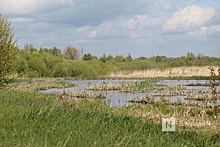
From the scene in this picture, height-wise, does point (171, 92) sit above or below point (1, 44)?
below

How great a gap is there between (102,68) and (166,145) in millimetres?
47480

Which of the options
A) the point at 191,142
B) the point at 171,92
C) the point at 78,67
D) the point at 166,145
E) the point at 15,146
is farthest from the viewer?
the point at 78,67

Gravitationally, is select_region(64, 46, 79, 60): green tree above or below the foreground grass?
above

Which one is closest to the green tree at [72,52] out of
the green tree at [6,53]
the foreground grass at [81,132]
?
the green tree at [6,53]

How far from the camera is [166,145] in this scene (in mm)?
5414

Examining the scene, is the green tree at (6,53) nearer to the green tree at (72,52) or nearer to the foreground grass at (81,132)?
the foreground grass at (81,132)

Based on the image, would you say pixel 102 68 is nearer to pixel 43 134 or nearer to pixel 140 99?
pixel 140 99

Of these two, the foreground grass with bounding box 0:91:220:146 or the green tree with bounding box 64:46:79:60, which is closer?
the foreground grass with bounding box 0:91:220:146

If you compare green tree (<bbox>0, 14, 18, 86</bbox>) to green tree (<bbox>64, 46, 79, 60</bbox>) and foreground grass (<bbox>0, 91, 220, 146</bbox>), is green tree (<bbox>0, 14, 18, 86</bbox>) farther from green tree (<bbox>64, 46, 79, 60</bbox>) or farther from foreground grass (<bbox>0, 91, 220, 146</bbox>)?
green tree (<bbox>64, 46, 79, 60</bbox>)

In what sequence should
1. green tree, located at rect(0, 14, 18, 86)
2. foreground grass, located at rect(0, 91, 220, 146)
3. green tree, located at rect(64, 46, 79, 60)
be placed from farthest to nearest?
green tree, located at rect(64, 46, 79, 60) < green tree, located at rect(0, 14, 18, 86) < foreground grass, located at rect(0, 91, 220, 146)

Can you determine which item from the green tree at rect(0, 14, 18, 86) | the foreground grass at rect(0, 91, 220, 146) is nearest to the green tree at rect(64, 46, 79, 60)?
the green tree at rect(0, 14, 18, 86)

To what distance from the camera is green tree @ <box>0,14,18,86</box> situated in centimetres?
1862

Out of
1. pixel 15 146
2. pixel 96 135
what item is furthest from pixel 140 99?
pixel 15 146

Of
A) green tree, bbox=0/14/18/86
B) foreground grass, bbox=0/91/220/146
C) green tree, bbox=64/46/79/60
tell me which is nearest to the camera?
foreground grass, bbox=0/91/220/146
